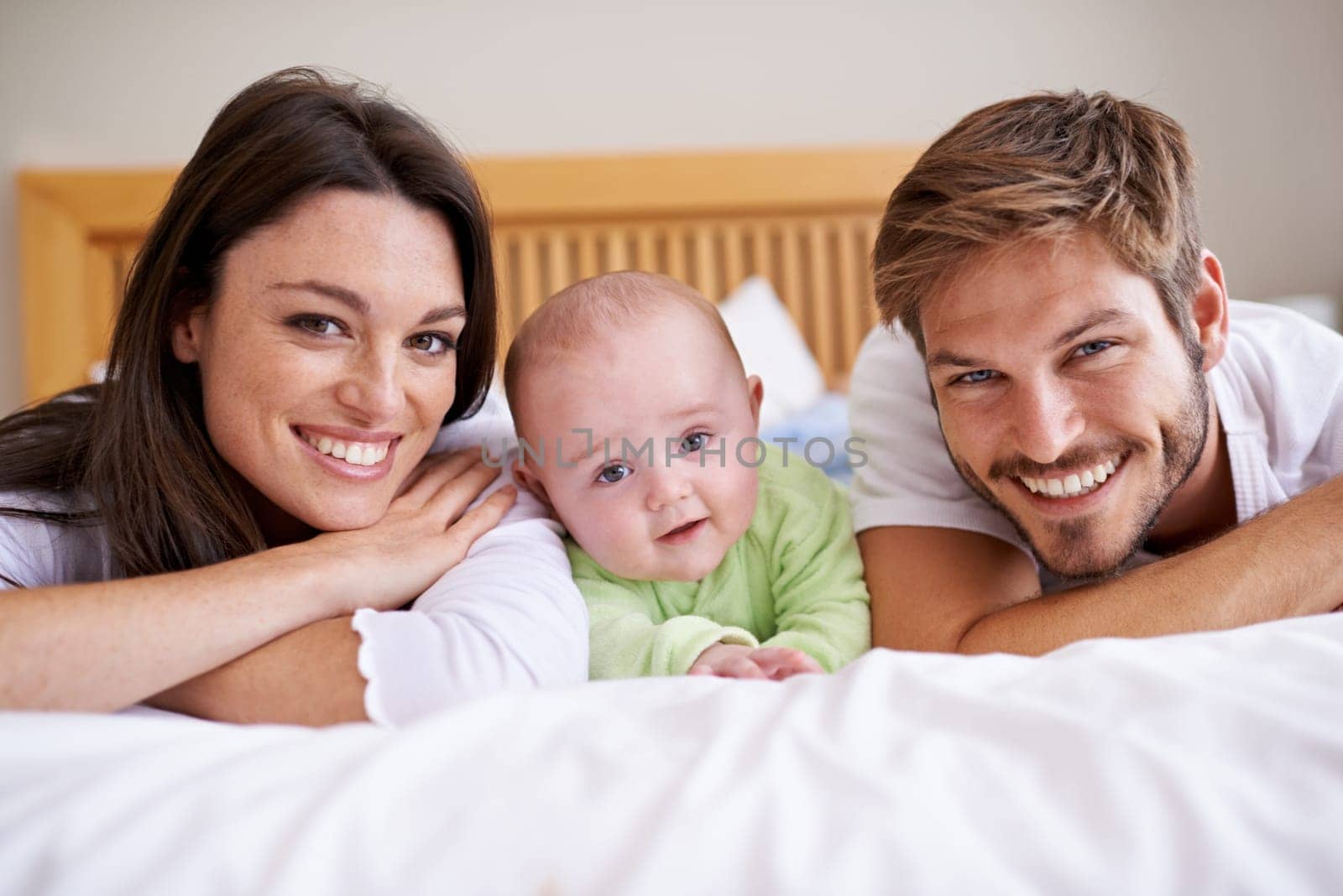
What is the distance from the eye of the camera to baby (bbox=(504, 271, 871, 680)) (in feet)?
4.14

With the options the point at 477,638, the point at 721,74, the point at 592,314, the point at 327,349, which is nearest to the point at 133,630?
the point at 477,638

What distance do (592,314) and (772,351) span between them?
168cm

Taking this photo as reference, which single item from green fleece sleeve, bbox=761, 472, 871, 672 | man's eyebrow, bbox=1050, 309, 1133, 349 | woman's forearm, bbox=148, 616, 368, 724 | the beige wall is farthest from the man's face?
the beige wall

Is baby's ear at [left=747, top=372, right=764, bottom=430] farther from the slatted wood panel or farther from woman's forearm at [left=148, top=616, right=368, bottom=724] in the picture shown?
the slatted wood panel

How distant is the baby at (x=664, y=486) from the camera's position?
1.26 metres

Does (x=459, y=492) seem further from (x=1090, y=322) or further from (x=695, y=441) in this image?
(x=1090, y=322)

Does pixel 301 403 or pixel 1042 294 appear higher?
pixel 1042 294

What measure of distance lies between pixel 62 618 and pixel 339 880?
1.51 ft

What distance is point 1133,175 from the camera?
1218mm

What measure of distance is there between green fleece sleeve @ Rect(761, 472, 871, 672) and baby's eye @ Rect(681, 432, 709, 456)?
170 millimetres

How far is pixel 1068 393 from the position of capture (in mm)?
1178

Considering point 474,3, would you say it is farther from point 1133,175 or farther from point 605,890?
point 605,890

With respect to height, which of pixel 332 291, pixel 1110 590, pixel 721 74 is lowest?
pixel 1110 590

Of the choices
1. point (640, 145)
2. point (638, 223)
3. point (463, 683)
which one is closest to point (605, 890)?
point (463, 683)
